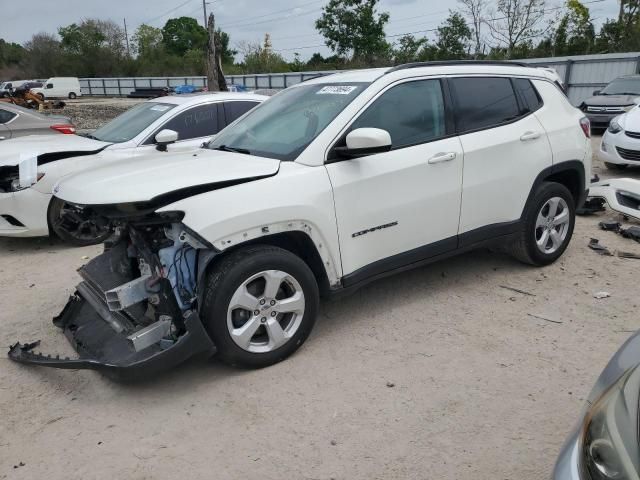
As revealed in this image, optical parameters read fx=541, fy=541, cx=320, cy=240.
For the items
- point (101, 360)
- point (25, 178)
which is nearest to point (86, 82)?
point (25, 178)

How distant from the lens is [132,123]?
695cm

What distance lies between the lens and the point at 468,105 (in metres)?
4.36

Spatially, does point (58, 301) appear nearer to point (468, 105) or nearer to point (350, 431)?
point (350, 431)

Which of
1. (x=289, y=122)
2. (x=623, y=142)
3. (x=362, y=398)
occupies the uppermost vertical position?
(x=289, y=122)

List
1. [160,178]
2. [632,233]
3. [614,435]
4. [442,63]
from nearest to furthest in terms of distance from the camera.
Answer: [614,435], [160,178], [442,63], [632,233]

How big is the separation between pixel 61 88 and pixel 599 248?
49.8 m

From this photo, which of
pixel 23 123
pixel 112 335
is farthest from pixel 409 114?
pixel 23 123

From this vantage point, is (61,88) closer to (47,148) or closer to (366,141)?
(47,148)

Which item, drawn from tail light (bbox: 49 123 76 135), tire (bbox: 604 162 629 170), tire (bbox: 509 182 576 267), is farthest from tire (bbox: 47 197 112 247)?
tire (bbox: 604 162 629 170)

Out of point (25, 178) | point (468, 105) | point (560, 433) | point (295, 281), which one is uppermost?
point (468, 105)

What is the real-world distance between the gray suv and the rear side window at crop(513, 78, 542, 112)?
9.38 metres

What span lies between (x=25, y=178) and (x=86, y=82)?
54.2 metres

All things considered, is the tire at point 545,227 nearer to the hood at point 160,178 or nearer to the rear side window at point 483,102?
the rear side window at point 483,102

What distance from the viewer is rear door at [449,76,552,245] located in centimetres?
429
